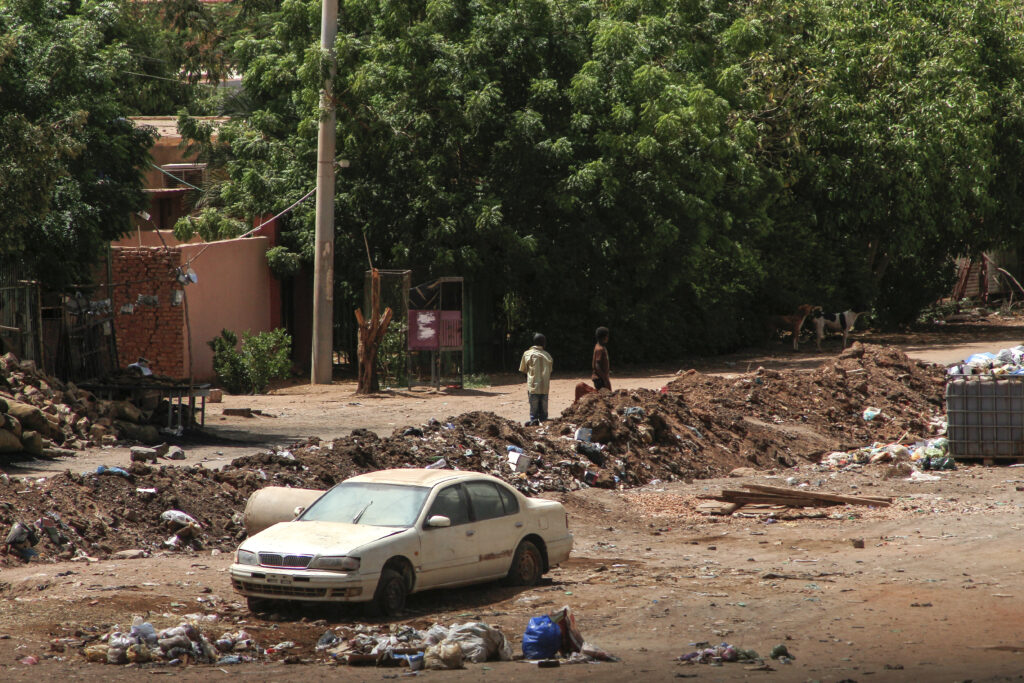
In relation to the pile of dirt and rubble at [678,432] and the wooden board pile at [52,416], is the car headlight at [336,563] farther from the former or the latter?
the wooden board pile at [52,416]

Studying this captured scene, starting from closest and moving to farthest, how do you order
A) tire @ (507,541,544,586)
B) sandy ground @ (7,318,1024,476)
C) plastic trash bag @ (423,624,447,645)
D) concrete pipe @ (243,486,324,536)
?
plastic trash bag @ (423,624,447,645) < tire @ (507,541,544,586) < concrete pipe @ (243,486,324,536) < sandy ground @ (7,318,1024,476)

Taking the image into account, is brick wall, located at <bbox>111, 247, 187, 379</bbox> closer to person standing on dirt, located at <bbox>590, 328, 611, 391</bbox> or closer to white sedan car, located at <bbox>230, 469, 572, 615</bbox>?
person standing on dirt, located at <bbox>590, 328, 611, 391</bbox>

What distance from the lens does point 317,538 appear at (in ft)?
34.4

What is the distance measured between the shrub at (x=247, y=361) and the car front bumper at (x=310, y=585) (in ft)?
57.5

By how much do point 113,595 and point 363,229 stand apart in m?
20.0

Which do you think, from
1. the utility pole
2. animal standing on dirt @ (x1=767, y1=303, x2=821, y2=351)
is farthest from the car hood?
animal standing on dirt @ (x1=767, y1=303, x2=821, y2=351)

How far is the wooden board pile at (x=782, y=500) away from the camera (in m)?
16.0

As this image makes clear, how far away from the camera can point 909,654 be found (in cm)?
915

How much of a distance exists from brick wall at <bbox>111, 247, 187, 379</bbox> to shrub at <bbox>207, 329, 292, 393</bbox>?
93 centimetres

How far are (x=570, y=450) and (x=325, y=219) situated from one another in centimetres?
1156

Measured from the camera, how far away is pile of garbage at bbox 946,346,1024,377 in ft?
66.1

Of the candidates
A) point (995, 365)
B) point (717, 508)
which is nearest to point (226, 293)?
point (717, 508)

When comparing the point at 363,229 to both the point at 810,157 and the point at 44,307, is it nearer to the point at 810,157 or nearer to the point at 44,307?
the point at 44,307

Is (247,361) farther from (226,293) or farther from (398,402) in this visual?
(398,402)
